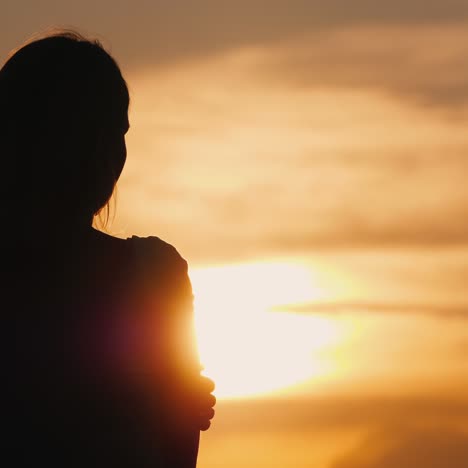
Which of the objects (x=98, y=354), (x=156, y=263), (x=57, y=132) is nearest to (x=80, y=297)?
(x=98, y=354)

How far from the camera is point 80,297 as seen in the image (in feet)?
13.6

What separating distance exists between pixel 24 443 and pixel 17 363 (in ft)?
0.92

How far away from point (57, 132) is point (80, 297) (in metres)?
0.60

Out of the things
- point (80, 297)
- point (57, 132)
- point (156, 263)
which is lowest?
point (80, 297)

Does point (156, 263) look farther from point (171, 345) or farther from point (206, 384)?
point (206, 384)

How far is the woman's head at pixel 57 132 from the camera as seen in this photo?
4.13 metres

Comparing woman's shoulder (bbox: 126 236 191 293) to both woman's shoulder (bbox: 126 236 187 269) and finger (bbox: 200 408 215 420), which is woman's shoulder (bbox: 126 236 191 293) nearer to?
woman's shoulder (bbox: 126 236 187 269)

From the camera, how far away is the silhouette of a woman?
158 inches

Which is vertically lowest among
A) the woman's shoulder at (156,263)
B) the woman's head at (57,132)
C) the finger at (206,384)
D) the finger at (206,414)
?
the finger at (206,414)

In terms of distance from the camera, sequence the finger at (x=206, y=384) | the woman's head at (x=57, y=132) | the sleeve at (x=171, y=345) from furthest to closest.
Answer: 1. the finger at (x=206, y=384)
2. the sleeve at (x=171, y=345)
3. the woman's head at (x=57, y=132)

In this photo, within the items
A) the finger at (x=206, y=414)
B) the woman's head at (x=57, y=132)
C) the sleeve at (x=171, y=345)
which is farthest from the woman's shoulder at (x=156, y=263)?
the finger at (x=206, y=414)

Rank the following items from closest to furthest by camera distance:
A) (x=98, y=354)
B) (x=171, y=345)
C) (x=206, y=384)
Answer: (x=98, y=354)
(x=171, y=345)
(x=206, y=384)

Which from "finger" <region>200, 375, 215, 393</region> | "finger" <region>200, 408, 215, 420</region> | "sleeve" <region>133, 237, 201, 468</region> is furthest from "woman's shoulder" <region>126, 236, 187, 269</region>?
"finger" <region>200, 408, 215, 420</region>

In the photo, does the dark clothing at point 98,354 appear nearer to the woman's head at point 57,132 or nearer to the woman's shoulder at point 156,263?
the woman's shoulder at point 156,263
